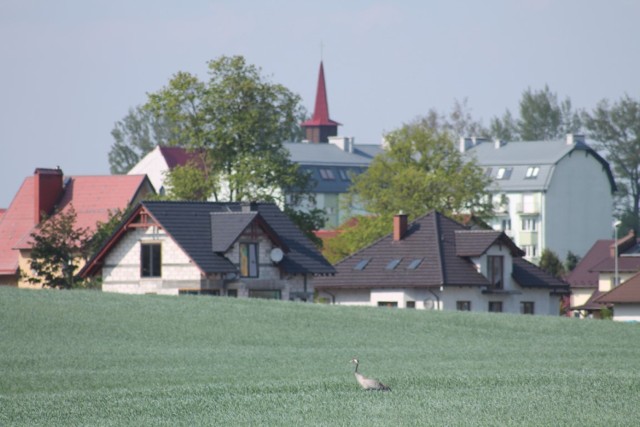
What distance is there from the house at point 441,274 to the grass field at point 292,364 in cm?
1677

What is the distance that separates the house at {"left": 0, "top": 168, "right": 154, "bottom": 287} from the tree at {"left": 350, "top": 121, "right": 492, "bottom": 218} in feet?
56.2

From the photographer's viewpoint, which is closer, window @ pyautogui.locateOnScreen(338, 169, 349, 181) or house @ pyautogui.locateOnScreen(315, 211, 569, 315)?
house @ pyautogui.locateOnScreen(315, 211, 569, 315)

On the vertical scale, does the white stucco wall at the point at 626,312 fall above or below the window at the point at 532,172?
below

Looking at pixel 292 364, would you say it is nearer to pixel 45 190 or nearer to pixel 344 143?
pixel 45 190

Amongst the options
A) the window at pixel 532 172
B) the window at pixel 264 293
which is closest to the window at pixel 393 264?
the window at pixel 264 293

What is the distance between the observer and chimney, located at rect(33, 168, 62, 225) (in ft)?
282

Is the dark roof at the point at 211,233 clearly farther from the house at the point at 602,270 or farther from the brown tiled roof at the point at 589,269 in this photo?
the brown tiled roof at the point at 589,269

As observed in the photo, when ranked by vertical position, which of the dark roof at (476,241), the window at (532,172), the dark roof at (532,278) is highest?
the window at (532,172)

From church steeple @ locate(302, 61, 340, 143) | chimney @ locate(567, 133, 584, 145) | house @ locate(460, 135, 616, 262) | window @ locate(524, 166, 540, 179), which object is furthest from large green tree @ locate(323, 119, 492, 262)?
church steeple @ locate(302, 61, 340, 143)

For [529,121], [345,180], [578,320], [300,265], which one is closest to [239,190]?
[300,265]

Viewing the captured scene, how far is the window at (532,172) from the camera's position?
459 feet

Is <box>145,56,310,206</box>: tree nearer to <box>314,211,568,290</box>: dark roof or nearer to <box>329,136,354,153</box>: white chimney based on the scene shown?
<box>314,211,568,290</box>: dark roof

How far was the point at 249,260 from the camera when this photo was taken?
68.5 meters

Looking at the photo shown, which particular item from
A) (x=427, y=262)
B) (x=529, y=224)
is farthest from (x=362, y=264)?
(x=529, y=224)
